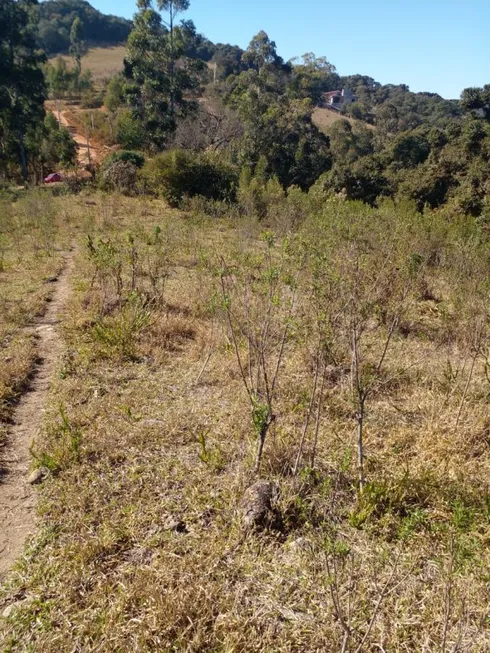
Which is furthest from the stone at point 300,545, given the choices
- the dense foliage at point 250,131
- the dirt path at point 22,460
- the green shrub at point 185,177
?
the green shrub at point 185,177

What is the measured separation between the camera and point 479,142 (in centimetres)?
1817

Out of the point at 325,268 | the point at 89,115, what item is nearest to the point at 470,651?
the point at 325,268

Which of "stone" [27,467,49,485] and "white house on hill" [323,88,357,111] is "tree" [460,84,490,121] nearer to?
"stone" [27,467,49,485]

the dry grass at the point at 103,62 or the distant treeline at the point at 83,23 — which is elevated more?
the distant treeline at the point at 83,23

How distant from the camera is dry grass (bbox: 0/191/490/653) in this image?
191 centimetres

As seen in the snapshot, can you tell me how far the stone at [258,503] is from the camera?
2434 mm

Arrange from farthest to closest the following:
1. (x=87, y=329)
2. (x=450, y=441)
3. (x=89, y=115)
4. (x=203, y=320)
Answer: (x=89, y=115)
(x=203, y=320)
(x=87, y=329)
(x=450, y=441)

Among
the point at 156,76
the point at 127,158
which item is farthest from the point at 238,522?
the point at 156,76

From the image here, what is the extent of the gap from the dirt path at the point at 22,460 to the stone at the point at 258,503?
1.23 meters

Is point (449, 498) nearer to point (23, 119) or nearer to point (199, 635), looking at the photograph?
point (199, 635)

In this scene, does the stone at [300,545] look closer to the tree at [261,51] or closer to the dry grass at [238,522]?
the dry grass at [238,522]

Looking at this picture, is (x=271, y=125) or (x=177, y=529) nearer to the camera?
(x=177, y=529)

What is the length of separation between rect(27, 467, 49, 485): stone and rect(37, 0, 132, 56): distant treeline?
229 feet

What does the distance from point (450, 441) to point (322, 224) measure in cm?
560
